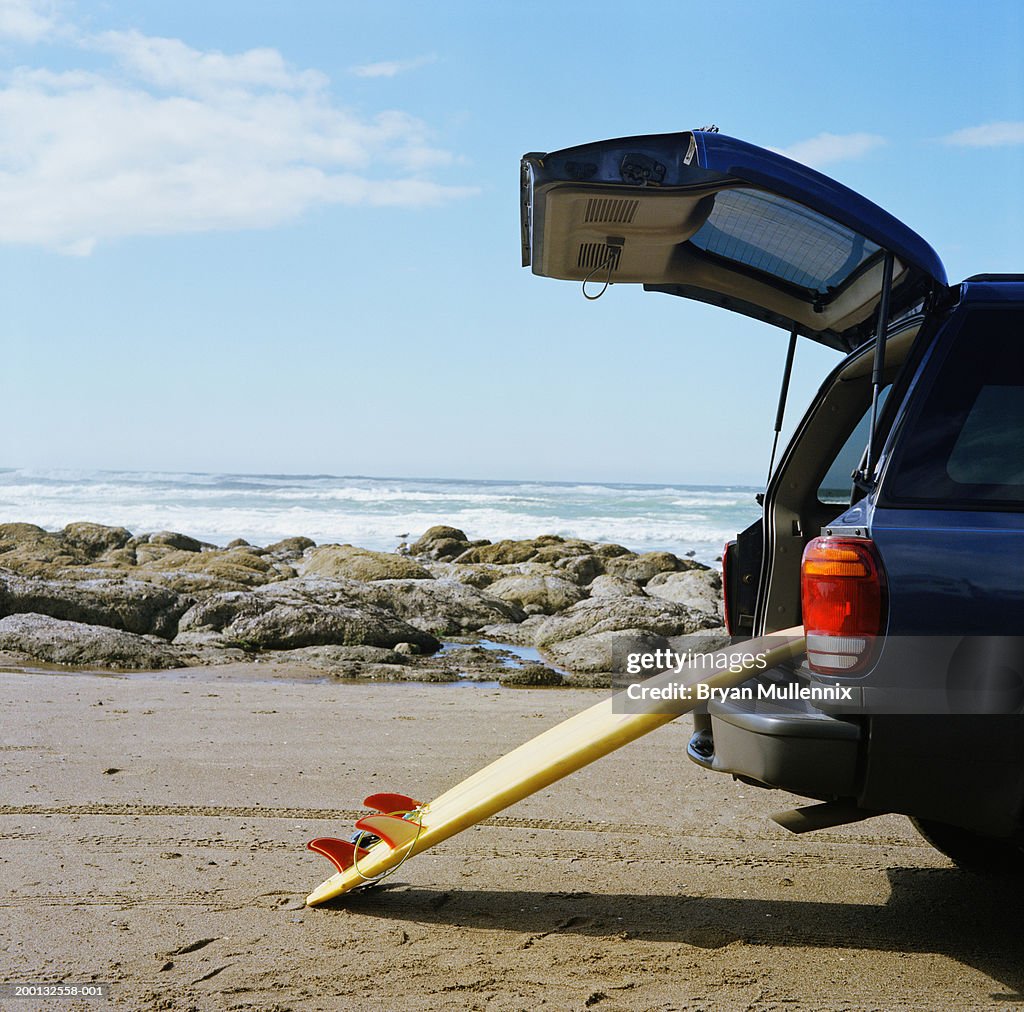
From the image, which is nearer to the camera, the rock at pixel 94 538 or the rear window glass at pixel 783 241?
the rear window glass at pixel 783 241

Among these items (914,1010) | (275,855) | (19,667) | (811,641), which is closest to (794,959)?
(914,1010)

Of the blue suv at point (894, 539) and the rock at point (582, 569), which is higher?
the blue suv at point (894, 539)

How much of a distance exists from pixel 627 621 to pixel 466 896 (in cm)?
828

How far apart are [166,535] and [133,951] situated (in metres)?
24.0

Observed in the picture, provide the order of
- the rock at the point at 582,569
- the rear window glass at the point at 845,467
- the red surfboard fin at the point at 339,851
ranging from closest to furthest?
the red surfboard fin at the point at 339,851 < the rear window glass at the point at 845,467 < the rock at the point at 582,569

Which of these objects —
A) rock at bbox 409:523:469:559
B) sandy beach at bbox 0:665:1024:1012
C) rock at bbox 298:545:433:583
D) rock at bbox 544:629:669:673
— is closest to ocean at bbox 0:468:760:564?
rock at bbox 409:523:469:559

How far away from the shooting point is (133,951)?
11.7 ft

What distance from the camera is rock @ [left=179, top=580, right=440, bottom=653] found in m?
11.2

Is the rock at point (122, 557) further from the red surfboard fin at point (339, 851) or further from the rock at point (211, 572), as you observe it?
the red surfboard fin at point (339, 851)

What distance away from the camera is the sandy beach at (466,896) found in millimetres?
3375

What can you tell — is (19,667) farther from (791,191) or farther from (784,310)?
(791,191)

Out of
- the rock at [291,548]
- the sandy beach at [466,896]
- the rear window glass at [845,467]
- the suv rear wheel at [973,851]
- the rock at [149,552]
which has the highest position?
the rear window glass at [845,467]

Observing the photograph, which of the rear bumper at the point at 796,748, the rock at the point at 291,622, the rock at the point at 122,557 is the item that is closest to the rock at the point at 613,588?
the rock at the point at 291,622

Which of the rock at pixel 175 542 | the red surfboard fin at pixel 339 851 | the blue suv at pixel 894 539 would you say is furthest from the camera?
the rock at pixel 175 542
